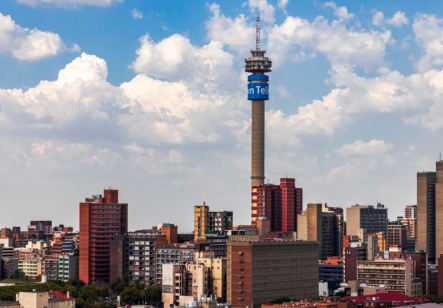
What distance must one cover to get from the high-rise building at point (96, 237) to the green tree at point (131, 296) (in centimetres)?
3065

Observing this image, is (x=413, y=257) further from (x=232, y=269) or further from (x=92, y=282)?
(x=92, y=282)

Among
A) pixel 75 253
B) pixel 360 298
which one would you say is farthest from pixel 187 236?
pixel 360 298

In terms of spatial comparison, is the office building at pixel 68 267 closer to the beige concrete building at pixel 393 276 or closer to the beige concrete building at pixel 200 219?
the beige concrete building at pixel 200 219

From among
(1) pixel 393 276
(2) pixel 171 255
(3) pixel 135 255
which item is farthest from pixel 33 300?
(3) pixel 135 255

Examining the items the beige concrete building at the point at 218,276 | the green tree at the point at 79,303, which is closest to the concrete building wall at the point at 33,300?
the green tree at the point at 79,303

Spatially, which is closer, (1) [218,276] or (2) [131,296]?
(1) [218,276]

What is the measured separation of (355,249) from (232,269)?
3652cm

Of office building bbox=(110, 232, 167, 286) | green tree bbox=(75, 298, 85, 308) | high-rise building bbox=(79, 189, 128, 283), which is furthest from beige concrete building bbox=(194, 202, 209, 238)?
green tree bbox=(75, 298, 85, 308)

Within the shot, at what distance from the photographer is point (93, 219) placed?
171625mm

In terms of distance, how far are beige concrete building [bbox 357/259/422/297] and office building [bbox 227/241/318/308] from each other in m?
→ 8.23

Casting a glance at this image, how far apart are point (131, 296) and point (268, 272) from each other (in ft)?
60.2

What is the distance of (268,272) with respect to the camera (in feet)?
436

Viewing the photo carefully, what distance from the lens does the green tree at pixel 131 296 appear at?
136500 millimetres

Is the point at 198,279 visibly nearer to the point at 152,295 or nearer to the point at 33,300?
the point at 152,295
